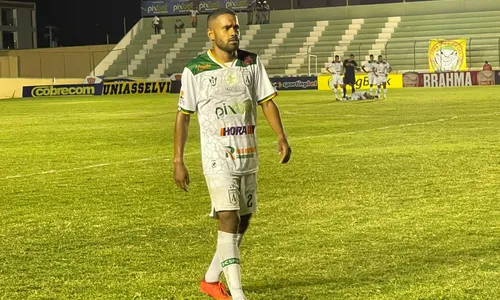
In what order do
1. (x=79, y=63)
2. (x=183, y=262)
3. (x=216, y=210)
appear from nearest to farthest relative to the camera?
(x=216, y=210), (x=183, y=262), (x=79, y=63)

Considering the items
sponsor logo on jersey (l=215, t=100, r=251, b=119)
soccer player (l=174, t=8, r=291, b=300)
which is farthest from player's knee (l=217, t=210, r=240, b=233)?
sponsor logo on jersey (l=215, t=100, r=251, b=119)

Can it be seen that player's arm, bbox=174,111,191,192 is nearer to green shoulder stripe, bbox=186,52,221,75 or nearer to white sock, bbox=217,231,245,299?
green shoulder stripe, bbox=186,52,221,75

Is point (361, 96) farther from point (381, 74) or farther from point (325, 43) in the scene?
point (325, 43)

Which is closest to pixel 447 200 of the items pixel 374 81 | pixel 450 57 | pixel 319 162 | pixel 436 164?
pixel 436 164

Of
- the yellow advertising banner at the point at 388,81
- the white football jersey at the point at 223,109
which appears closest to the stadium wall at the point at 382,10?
the yellow advertising banner at the point at 388,81

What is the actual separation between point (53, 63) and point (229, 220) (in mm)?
64999

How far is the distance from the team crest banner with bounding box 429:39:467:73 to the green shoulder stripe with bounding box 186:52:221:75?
156ft

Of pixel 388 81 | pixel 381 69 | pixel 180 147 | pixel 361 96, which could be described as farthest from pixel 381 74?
pixel 180 147

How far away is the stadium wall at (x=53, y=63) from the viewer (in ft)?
224

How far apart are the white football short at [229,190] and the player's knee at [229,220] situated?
1.5 inches

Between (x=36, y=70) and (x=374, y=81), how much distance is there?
37133 mm

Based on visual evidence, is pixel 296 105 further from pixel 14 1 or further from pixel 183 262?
pixel 14 1

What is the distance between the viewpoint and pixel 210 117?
236 inches

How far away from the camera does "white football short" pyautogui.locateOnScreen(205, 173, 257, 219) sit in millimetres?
5859
